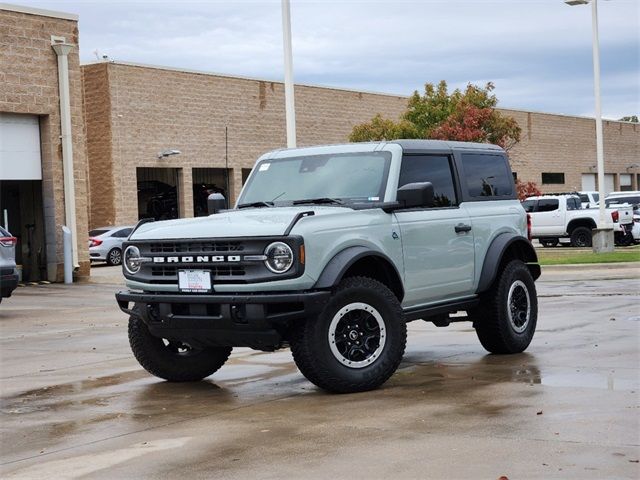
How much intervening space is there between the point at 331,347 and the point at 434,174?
2602mm

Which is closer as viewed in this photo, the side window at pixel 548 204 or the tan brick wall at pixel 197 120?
the side window at pixel 548 204

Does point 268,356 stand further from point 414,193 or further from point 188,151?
point 188,151

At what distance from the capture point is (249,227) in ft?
28.6

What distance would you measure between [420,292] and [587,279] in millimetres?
13502

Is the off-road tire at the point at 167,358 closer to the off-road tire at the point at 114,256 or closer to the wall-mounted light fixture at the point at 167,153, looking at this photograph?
the off-road tire at the point at 114,256

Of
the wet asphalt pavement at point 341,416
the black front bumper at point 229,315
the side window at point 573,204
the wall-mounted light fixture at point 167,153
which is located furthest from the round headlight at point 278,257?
the wall-mounted light fixture at point 167,153

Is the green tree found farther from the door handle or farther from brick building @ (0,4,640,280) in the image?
the door handle

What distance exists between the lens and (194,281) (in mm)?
8891

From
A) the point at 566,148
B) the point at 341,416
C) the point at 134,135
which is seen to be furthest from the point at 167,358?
the point at 566,148

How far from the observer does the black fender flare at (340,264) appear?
8.59 m

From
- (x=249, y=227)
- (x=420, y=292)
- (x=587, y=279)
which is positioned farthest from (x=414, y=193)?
(x=587, y=279)

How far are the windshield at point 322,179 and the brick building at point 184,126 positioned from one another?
3249 centimetres

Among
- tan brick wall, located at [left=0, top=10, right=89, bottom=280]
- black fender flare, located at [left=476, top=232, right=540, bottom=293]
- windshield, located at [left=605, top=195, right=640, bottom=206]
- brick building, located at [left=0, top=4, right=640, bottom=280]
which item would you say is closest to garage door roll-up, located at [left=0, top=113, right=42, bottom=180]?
brick building, located at [left=0, top=4, right=640, bottom=280]

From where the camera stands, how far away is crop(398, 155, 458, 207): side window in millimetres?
10117
